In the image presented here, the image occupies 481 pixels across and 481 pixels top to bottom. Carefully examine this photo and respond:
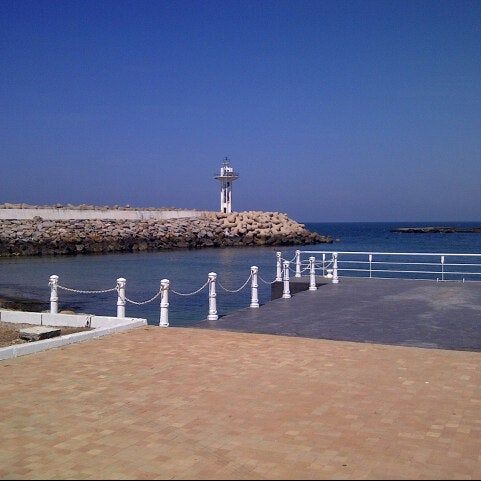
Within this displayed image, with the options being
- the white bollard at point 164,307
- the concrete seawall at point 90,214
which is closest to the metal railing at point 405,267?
the white bollard at point 164,307

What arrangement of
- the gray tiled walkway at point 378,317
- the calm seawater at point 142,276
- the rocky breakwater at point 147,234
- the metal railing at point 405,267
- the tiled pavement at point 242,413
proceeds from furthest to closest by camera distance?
1. the rocky breakwater at point 147,234
2. the calm seawater at point 142,276
3. the metal railing at point 405,267
4. the gray tiled walkway at point 378,317
5. the tiled pavement at point 242,413

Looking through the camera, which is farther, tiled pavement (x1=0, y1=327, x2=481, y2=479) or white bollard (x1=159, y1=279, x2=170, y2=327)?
white bollard (x1=159, y1=279, x2=170, y2=327)

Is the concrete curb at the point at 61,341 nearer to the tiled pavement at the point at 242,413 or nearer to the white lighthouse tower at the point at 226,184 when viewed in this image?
the tiled pavement at the point at 242,413

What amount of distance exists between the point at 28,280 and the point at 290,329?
26370 millimetres

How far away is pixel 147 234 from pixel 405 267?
31187 millimetres

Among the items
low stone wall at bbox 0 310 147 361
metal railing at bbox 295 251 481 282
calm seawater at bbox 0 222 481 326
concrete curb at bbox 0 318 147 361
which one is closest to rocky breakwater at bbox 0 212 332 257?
calm seawater at bbox 0 222 481 326

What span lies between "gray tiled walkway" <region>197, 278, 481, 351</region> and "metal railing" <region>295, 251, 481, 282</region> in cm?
99

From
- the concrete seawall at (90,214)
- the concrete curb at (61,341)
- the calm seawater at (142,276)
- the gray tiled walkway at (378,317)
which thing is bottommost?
the calm seawater at (142,276)

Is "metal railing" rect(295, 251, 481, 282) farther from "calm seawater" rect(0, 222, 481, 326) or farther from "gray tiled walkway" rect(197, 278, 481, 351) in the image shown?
"calm seawater" rect(0, 222, 481, 326)

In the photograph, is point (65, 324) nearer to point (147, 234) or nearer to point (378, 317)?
point (378, 317)

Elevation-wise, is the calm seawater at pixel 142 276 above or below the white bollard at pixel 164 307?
below

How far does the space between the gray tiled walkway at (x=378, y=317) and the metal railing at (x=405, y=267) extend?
989mm

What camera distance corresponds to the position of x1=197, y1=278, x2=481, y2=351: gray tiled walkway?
33.9 feet

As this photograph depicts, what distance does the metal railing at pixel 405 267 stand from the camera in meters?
18.3
